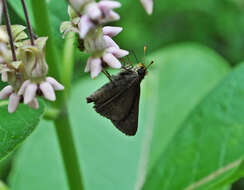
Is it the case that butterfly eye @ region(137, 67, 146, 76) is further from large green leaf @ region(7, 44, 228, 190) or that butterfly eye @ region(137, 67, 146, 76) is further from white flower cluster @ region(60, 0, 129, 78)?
large green leaf @ region(7, 44, 228, 190)

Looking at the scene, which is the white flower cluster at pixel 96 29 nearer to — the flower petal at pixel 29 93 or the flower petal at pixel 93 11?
the flower petal at pixel 93 11

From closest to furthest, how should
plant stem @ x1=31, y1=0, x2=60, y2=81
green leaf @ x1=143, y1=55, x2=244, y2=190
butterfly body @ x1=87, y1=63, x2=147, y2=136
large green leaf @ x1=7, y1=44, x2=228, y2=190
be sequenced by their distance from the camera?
butterfly body @ x1=87, y1=63, x2=147, y2=136 → plant stem @ x1=31, y1=0, x2=60, y2=81 → green leaf @ x1=143, y1=55, x2=244, y2=190 → large green leaf @ x1=7, y1=44, x2=228, y2=190

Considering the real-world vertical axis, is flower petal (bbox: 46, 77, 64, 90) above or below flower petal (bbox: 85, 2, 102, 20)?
below

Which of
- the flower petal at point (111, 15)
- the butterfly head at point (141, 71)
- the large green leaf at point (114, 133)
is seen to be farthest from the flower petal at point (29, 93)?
the large green leaf at point (114, 133)

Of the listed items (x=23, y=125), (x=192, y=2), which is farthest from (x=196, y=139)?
(x=192, y=2)

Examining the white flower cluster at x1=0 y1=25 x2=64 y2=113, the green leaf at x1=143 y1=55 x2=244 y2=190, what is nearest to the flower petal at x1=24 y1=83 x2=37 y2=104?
the white flower cluster at x1=0 y1=25 x2=64 y2=113

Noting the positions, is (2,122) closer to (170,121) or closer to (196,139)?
(196,139)

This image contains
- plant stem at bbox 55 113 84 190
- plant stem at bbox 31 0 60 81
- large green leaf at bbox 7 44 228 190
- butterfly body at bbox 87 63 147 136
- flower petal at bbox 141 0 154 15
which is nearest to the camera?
flower petal at bbox 141 0 154 15

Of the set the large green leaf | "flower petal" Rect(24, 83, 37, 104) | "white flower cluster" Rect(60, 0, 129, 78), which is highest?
"white flower cluster" Rect(60, 0, 129, 78)
